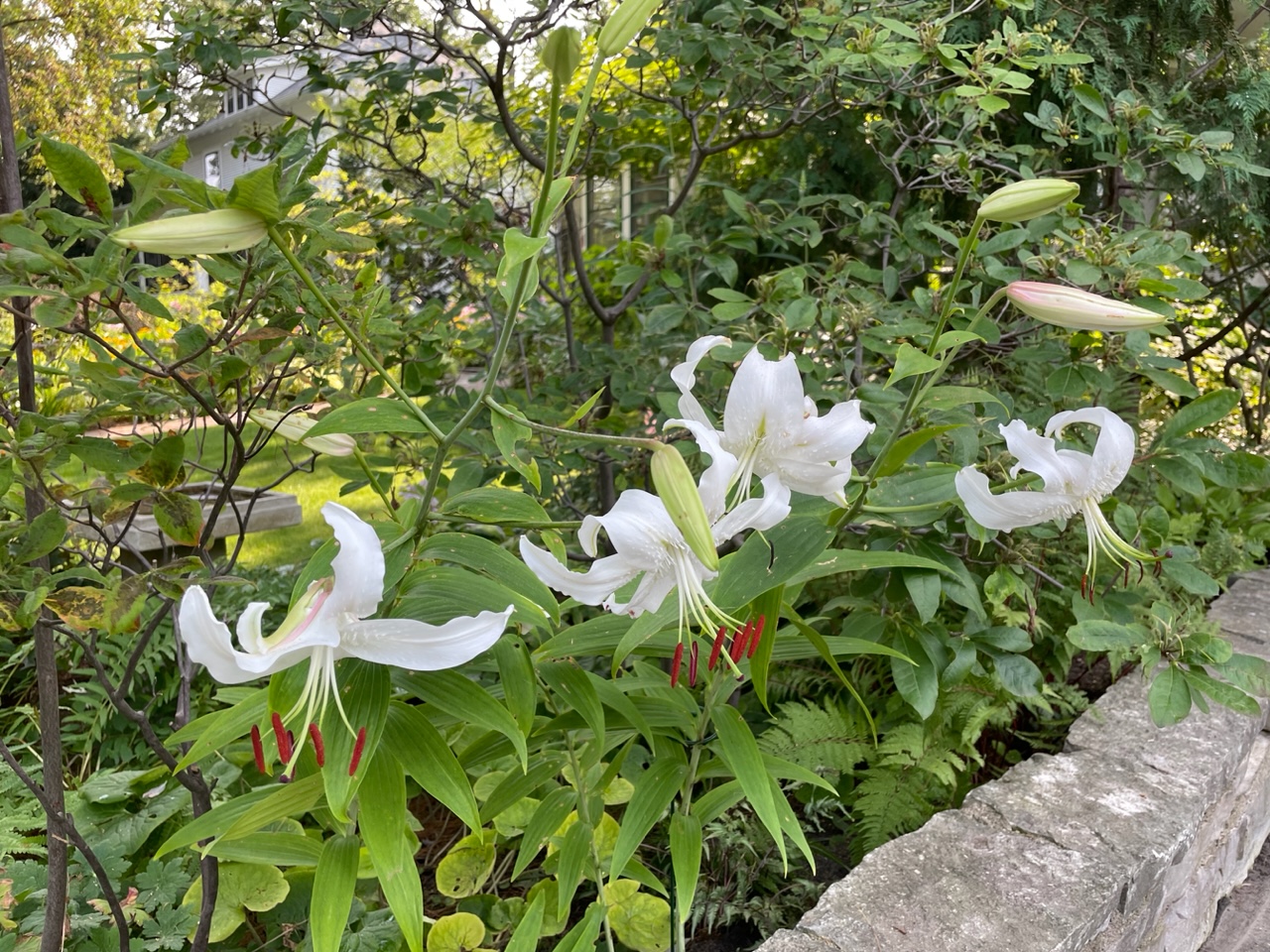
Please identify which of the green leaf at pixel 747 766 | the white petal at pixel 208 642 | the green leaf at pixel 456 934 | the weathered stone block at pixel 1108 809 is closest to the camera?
the white petal at pixel 208 642

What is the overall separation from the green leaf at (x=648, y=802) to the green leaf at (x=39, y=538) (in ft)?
2.11

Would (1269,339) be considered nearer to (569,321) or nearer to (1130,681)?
(1130,681)

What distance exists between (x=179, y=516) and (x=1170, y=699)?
126cm

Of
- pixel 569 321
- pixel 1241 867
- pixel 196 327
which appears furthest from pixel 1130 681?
pixel 196 327

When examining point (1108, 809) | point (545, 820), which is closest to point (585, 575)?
point (545, 820)

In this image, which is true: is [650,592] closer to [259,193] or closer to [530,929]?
[259,193]

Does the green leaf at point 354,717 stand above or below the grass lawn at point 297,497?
above

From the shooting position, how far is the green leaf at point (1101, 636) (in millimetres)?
1375

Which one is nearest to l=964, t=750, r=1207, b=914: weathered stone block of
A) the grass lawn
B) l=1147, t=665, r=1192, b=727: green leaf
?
l=1147, t=665, r=1192, b=727: green leaf

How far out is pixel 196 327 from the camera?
1047 millimetres

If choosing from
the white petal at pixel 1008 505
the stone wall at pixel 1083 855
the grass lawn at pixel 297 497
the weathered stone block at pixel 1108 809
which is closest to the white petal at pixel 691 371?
the white petal at pixel 1008 505

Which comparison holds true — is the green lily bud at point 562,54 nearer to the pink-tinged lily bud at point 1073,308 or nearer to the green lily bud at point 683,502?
the green lily bud at point 683,502

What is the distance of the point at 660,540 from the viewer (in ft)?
2.43

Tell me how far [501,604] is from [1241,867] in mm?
2116
